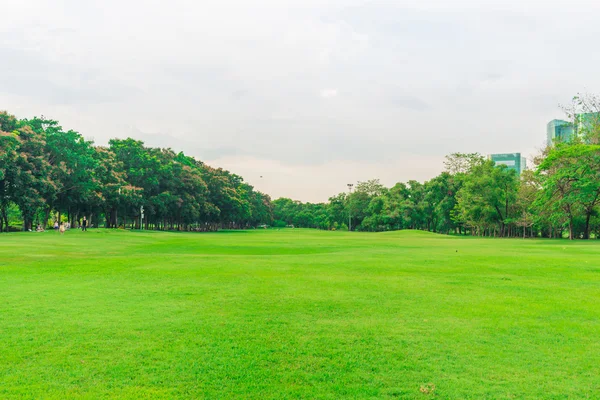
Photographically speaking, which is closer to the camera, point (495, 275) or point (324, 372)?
point (324, 372)

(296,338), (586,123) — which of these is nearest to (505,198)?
(586,123)

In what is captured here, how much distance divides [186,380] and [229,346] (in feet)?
4.42

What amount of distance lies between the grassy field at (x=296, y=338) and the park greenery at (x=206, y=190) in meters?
38.2

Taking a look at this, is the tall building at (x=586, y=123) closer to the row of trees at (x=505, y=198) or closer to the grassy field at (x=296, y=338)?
the row of trees at (x=505, y=198)

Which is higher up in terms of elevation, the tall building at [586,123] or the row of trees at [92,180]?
the tall building at [586,123]

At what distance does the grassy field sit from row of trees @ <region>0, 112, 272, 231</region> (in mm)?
36512

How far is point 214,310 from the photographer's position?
9.68 meters

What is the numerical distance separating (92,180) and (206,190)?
36.2 meters

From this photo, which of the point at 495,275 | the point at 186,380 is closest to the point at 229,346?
the point at 186,380

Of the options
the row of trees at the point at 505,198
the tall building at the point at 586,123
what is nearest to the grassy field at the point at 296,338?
the row of trees at the point at 505,198

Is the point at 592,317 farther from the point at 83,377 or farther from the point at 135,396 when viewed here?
the point at 83,377

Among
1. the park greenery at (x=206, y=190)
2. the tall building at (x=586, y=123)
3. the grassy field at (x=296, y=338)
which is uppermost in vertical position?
A: the tall building at (x=586, y=123)

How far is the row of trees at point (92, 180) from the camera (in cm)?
4547

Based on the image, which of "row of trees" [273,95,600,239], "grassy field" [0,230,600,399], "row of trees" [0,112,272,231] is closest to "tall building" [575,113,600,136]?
"row of trees" [273,95,600,239]
